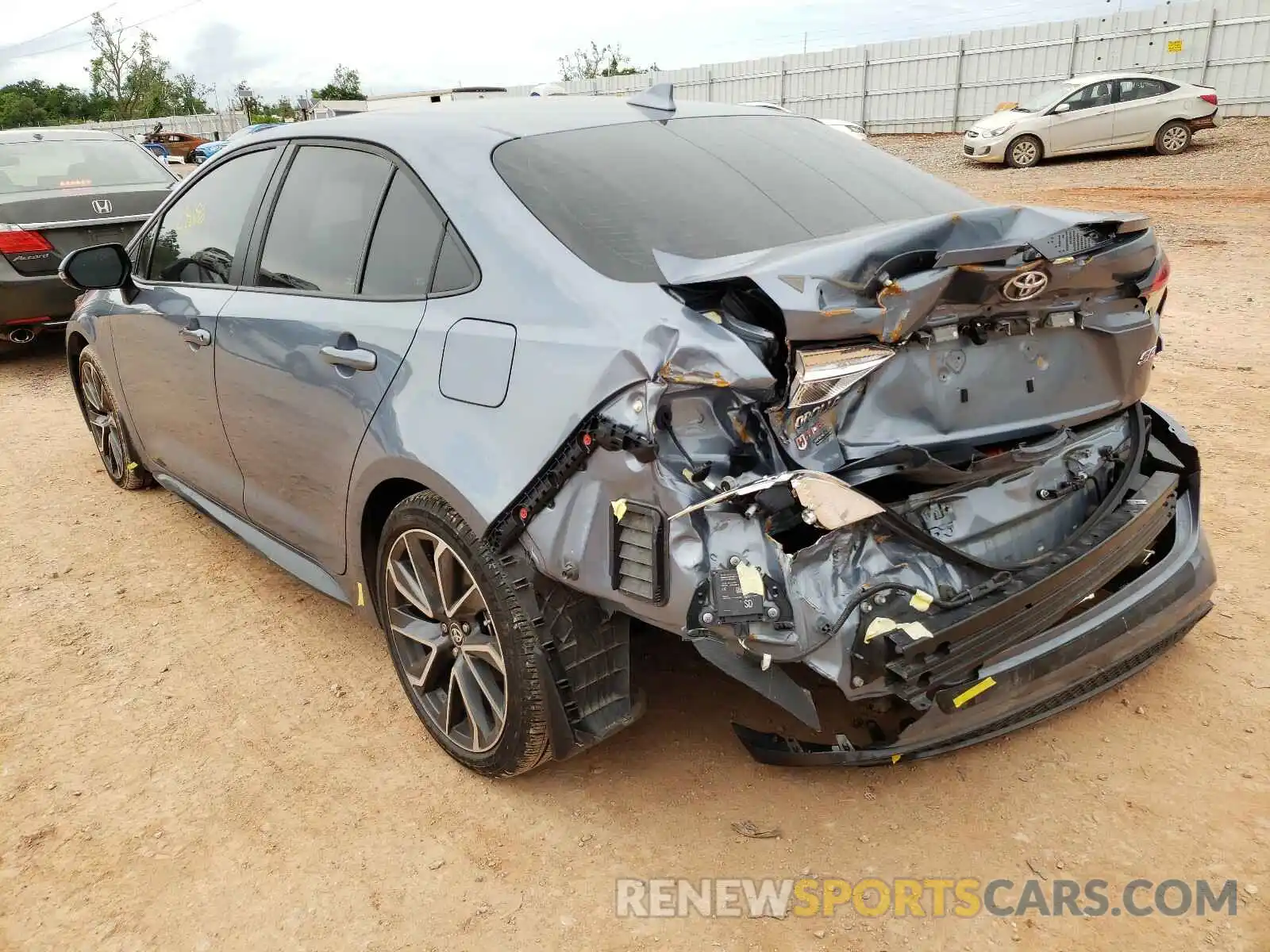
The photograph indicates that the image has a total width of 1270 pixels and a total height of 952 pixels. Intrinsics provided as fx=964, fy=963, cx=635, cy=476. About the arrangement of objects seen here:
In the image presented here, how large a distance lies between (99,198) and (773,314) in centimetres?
724

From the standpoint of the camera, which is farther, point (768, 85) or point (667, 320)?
point (768, 85)

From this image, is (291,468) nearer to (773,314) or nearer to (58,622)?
(58,622)

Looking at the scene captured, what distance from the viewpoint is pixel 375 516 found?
9.68 ft

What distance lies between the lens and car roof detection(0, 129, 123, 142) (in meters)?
8.08

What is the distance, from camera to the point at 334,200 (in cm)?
308

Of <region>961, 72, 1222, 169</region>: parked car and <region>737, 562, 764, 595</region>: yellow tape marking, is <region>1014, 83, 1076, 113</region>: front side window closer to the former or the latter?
<region>961, 72, 1222, 169</region>: parked car

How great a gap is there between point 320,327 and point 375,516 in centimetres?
60

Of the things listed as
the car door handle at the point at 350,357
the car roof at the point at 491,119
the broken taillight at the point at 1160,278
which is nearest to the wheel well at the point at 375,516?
the car door handle at the point at 350,357

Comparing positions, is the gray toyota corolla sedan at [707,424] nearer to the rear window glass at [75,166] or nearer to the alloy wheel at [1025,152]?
the rear window glass at [75,166]

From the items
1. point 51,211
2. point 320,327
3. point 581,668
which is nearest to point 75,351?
point 51,211

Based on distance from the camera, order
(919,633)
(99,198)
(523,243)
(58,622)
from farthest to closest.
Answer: (99,198), (58,622), (523,243), (919,633)

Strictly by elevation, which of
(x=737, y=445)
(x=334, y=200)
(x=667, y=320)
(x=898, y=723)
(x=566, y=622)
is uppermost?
(x=334, y=200)

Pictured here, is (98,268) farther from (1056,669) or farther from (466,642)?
(1056,669)

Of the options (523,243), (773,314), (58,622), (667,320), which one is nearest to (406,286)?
(523,243)
